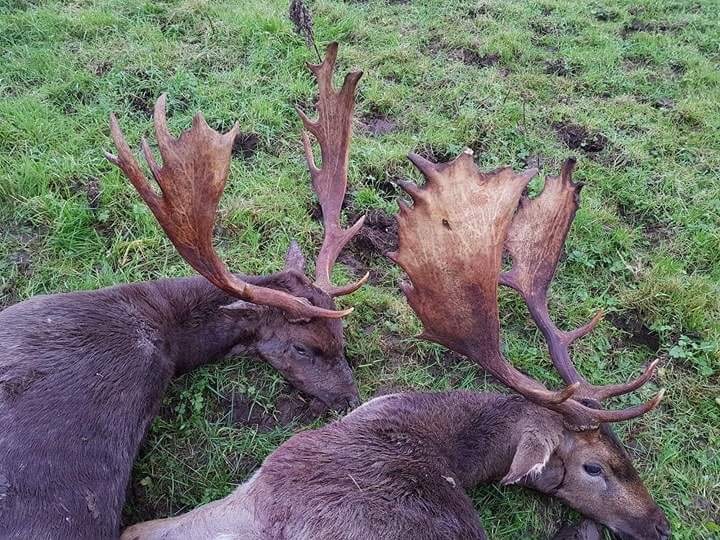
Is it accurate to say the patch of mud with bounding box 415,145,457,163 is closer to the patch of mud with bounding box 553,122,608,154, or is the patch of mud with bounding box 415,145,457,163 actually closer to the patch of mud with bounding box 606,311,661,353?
the patch of mud with bounding box 553,122,608,154

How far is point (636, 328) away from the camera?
5012 millimetres

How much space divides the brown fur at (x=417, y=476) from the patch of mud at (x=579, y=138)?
3550mm

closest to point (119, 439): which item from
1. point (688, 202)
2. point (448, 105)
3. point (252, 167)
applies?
point (252, 167)

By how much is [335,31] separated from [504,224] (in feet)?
16.1

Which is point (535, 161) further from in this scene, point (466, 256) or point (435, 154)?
point (466, 256)

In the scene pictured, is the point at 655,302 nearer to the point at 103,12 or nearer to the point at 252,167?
the point at 252,167

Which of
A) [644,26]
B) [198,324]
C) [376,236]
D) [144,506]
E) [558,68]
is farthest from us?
[644,26]

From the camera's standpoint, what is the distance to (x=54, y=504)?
331 centimetres

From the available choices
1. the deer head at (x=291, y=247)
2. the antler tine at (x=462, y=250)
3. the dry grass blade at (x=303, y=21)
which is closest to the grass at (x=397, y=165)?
the dry grass blade at (x=303, y=21)

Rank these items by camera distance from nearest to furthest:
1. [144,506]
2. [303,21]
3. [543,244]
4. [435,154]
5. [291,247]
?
1. [144,506]
2. [543,244]
3. [291,247]
4. [435,154]
5. [303,21]

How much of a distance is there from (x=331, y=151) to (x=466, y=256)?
1722 millimetres

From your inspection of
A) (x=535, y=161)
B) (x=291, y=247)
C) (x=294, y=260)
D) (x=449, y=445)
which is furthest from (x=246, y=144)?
(x=449, y=445)

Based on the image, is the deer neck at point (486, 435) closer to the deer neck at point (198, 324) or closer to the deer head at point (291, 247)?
the deer head at point (291, 247)

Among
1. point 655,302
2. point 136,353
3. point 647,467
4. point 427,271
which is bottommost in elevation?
point 647,467
